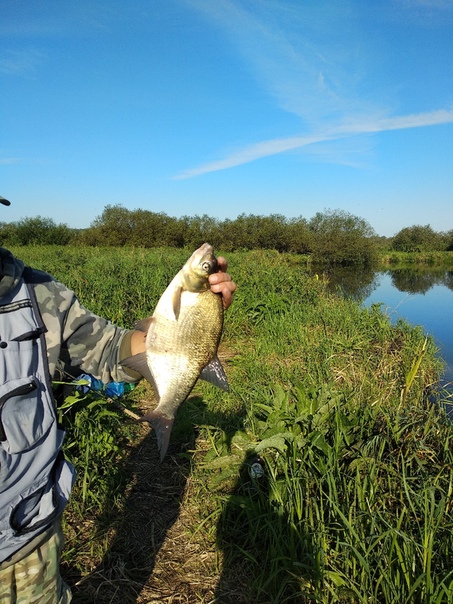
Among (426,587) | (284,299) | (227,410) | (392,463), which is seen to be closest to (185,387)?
A: (426,587)

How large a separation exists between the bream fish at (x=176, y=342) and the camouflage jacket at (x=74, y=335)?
5.8 inches

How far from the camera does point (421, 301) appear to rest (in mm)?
22406

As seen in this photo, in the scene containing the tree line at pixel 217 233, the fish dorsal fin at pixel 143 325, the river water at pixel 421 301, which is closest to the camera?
the fish dorsal fin at pixel 143 325

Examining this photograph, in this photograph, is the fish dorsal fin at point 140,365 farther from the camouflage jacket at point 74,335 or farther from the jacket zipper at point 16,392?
the jacket zipper at point 16,392

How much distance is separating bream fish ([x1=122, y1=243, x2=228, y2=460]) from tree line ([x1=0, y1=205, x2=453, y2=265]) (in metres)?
40.2

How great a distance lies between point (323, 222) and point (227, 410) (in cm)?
5354

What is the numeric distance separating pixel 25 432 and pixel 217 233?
151 feet

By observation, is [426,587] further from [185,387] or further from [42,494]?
[42,494]

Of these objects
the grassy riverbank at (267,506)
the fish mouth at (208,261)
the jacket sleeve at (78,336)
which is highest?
the fish mouth at (208,261)

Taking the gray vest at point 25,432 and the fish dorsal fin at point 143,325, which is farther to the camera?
the fish dorsal fin at point 143,325

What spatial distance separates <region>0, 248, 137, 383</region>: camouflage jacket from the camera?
1847 mm

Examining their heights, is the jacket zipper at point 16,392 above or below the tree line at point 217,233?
below

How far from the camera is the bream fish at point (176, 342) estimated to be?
191cm

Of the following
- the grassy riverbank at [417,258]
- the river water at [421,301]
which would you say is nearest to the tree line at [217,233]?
the grassy riverbank at [417,258]
